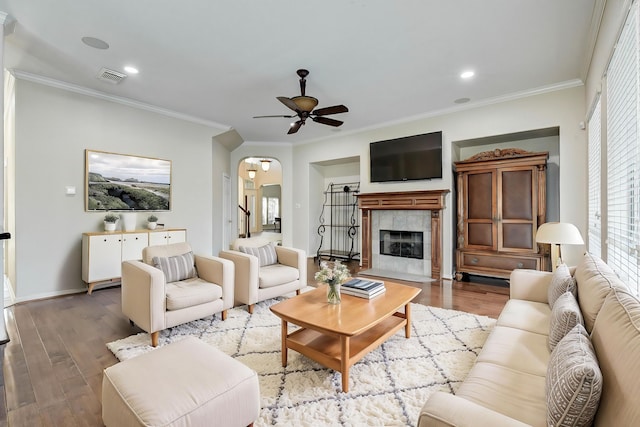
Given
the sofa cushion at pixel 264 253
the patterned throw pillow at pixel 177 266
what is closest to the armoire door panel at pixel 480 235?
the sofa cushion at pixel 264 253

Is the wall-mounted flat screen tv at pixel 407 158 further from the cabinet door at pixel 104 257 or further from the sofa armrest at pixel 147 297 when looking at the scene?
the cabinet door at pixel 104 257

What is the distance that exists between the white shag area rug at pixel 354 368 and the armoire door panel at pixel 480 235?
5.82 feet

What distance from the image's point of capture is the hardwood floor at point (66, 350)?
1767 mm

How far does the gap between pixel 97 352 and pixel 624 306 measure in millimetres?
3318

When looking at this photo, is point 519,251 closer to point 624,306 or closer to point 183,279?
point 624,306

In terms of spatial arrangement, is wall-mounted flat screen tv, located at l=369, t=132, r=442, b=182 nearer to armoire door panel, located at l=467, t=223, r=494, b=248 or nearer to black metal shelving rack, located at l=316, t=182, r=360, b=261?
armoire door panel, located at l=467, t=223, r=494, b=248

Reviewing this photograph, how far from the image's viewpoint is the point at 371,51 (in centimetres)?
317

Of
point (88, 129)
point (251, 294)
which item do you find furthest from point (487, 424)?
point (88, 129)

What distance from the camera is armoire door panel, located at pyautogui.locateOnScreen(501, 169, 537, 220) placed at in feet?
13.9

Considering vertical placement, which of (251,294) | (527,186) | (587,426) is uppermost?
(527,186)

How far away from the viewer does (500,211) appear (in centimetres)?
445

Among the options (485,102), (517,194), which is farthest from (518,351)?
(485,102)

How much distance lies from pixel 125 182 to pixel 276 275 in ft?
9.72

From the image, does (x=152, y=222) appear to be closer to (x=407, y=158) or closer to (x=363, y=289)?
(x=363, y=289)
